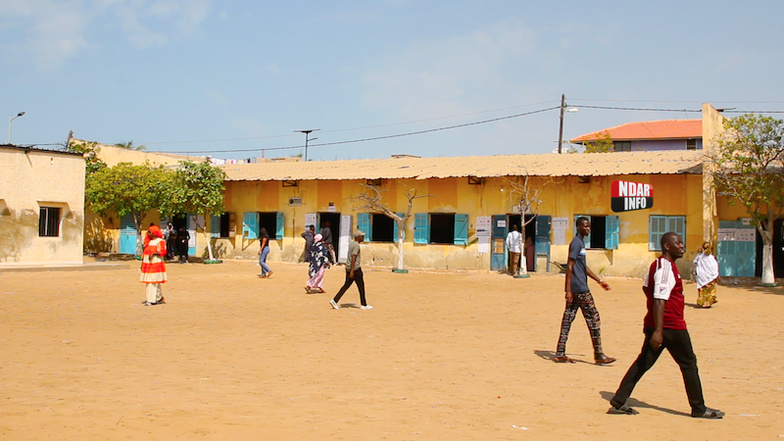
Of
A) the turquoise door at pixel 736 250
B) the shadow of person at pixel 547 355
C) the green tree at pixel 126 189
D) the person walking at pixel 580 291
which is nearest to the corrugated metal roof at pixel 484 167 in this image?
the turquoise door at pixel 736 250

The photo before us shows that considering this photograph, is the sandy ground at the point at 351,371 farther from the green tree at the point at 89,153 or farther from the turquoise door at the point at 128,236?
the green tree at the point at 89,153

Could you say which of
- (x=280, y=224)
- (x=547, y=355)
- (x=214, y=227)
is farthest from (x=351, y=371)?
(x=214, y=227)

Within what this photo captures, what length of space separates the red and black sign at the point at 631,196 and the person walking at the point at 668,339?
15698 mm

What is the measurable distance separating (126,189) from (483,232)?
12.6 metres

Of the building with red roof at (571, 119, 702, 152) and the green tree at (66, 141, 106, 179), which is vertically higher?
the building with red roof at (571, 119, 702, 152)

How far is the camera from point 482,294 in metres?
17.4

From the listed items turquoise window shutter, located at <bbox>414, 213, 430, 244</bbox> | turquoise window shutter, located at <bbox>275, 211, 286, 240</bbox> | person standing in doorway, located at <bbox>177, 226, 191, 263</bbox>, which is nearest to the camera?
turquoise window shutter, located at <bbox>414, 213, 430, 244</bbox>

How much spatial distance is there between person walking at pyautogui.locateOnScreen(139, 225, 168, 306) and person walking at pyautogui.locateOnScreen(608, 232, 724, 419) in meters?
9.16

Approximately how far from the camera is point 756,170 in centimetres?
1866

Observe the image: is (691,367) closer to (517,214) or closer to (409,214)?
(517,214)

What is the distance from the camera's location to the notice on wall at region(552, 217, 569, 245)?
22328mm

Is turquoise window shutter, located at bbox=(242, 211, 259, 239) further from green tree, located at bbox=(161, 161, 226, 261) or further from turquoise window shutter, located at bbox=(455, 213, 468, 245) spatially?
turquoise window shutter, located at bbox=(455, 213, 468, 245)

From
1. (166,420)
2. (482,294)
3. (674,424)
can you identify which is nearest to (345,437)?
(166,420)

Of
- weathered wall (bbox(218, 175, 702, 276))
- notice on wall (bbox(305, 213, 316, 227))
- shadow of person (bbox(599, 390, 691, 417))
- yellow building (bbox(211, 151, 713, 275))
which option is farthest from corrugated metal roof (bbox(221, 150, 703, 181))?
shadow of person (bbox(599, 390, 691, 417))
